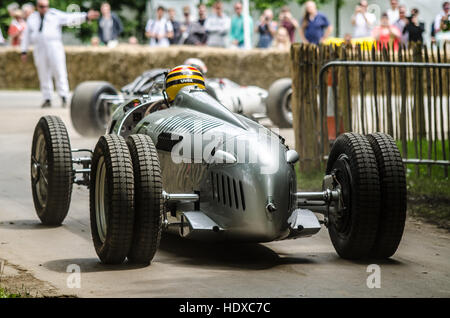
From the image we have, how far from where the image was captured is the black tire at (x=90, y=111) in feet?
52.5

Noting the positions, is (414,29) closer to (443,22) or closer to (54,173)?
(443,22)

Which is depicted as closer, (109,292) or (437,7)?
(109,292)

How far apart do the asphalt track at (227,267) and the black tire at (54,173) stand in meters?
0.16

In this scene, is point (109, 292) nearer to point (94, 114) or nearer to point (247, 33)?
point (94, 114)

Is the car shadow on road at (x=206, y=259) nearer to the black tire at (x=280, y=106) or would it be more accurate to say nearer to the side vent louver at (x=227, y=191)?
the side vent louver at (x=227, y=191)

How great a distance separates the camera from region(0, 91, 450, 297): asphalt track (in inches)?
253

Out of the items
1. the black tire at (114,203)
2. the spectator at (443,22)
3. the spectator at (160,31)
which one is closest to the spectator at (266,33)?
the spectator at (160,31)

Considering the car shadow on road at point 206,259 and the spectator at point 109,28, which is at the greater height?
the spectator at point 109,28

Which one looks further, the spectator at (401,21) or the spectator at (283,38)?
the spectator at (283,38)

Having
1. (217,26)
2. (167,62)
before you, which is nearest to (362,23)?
(217,26)

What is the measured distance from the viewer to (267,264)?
23.9 feet

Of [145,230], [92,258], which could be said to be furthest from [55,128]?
[145,230]

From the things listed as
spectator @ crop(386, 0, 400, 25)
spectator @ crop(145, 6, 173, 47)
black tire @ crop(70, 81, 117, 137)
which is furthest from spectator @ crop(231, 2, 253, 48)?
black tire @ crop(70, 81, 117, 137)
